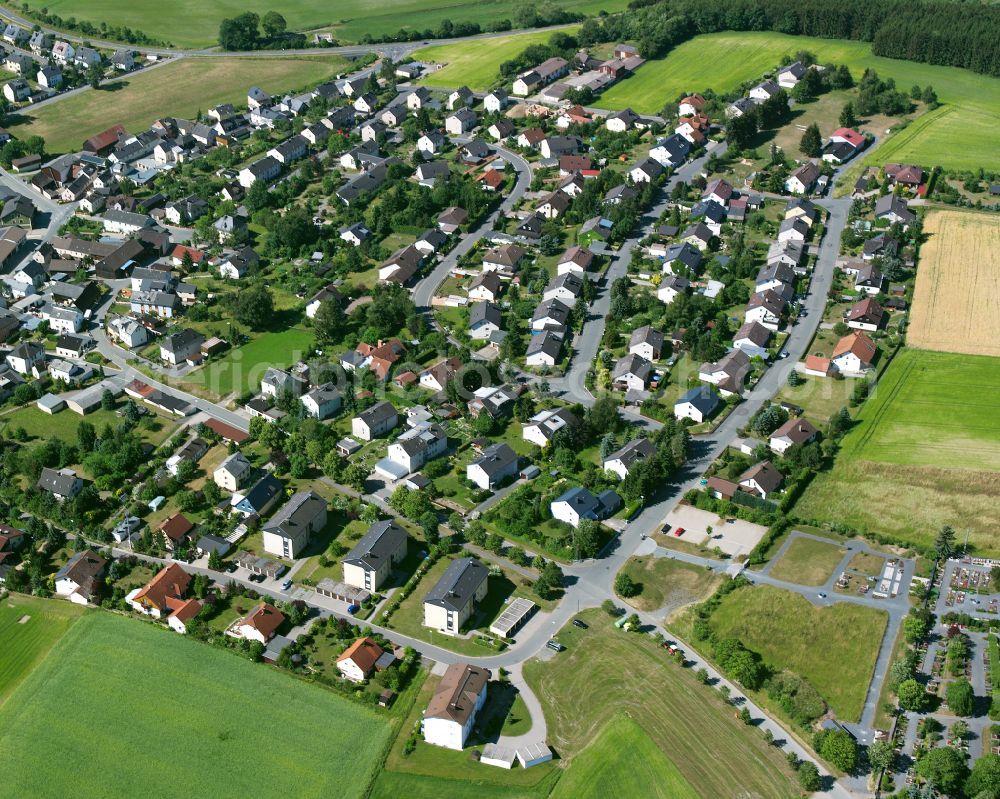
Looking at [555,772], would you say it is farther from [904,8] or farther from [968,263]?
[904,8]

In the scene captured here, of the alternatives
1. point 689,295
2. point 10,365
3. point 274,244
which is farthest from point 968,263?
point 10,365

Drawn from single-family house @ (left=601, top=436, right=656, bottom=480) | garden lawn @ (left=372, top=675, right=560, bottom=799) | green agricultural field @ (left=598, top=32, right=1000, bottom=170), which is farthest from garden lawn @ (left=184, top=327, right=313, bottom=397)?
green agricultural field @ (left=598, top=32, right=1000, bottom=170)

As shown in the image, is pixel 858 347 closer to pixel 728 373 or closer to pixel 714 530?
pixel 728 373

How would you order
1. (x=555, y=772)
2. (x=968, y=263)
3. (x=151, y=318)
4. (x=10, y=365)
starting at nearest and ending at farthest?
(x=555, y=772)
(x=10, y=365)
(x=151, y=318)
(x=968, y=263)

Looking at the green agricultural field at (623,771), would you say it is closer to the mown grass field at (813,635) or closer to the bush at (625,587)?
the mown grass field at (813,635)

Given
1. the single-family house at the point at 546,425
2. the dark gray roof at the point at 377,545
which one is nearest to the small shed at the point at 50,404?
the dark gray roof at the point at 377,545
